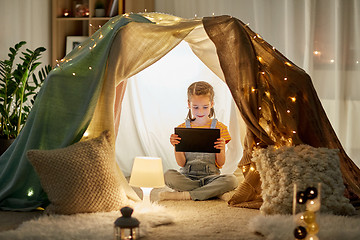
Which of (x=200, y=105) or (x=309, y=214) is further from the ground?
(x=200, y=105)

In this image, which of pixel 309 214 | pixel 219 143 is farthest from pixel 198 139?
pixel 309 214

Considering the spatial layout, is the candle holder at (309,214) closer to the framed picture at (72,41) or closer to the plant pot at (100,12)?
the plant pot at (100,12)

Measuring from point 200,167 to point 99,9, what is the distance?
1908mm

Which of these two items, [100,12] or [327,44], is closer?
[327,44]

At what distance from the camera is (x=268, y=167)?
9.11ft

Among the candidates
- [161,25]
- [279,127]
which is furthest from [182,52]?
[279,127]

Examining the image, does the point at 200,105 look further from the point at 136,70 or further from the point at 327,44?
the point at 327,44

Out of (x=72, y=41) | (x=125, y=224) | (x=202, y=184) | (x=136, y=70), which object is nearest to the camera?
(x=125, y=224)

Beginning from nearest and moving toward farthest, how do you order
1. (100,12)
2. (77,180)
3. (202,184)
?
(77,180) → (202,184) → (100,12)

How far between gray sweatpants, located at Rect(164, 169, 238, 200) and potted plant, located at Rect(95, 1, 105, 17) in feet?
6.07

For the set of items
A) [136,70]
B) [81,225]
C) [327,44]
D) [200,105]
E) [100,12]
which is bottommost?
[81,225]

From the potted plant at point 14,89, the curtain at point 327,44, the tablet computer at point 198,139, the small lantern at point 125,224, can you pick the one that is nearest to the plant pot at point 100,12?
the potted plant at point 14,89

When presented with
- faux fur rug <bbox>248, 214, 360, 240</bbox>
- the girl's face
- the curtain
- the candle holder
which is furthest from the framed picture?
the candle holder

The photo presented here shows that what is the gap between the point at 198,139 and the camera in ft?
10.3
